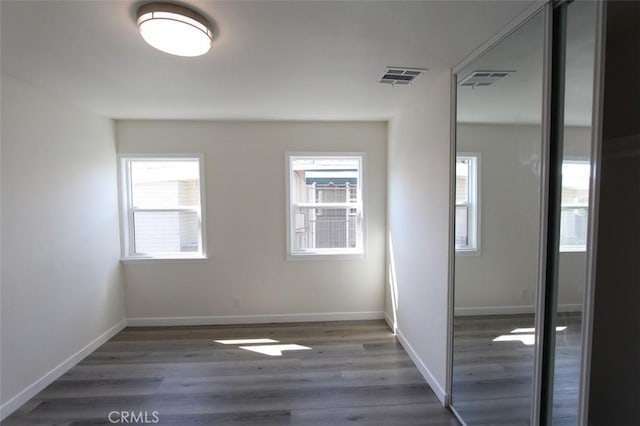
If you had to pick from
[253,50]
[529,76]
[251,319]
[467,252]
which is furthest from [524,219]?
[251,319]

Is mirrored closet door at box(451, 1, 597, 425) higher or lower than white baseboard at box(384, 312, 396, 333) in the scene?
higher

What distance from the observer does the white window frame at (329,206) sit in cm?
361

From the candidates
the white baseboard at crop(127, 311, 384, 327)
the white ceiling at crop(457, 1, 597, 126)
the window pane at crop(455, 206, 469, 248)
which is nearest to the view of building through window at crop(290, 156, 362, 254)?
the white baseboard at crop(127, 311, 384, 327)

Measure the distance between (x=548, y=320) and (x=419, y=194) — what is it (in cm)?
142

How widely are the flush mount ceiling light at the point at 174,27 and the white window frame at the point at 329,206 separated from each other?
204cm

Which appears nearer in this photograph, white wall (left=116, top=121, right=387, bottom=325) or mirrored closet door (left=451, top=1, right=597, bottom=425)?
mirrored closet door (left=451, top=1, right=597, bottom=425)

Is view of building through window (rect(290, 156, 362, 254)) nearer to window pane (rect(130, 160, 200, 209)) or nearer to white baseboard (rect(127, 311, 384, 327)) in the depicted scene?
white baseboard (rect(127, 311, 384, 327))

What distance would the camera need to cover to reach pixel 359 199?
3727 millimetres

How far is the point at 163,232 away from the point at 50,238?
1.20 meters

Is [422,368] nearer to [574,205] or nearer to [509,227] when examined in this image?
[509,227]

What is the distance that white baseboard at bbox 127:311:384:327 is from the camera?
359 centimetres

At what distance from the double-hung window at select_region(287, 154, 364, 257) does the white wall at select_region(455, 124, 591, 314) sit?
1.79 metres

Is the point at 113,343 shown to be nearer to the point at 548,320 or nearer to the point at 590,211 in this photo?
the point at 548,320

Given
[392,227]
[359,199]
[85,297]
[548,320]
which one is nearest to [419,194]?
[392,227]
